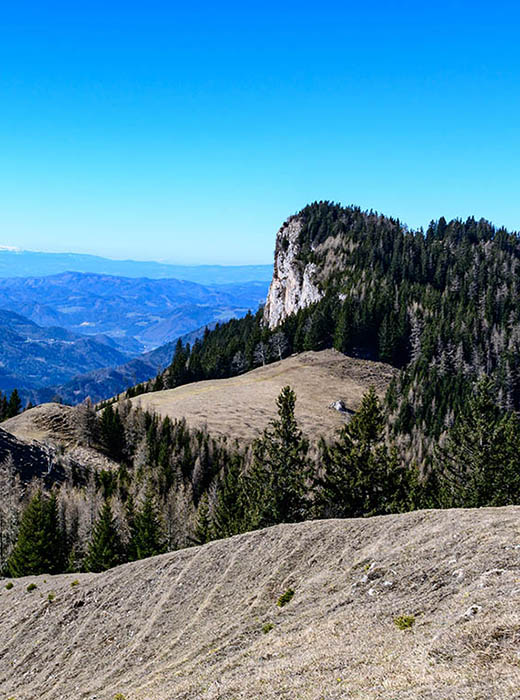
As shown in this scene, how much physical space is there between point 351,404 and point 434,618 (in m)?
104

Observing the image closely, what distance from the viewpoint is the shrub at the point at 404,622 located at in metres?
17.5

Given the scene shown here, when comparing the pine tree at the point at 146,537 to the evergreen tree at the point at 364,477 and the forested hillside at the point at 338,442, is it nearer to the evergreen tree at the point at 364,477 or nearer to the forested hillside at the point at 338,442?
the forested hillside at the point at 338,442

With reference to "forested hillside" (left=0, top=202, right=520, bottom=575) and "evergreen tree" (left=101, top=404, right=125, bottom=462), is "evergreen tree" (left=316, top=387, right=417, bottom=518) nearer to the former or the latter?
"forested hillside" (left=0, top=202, right=520, bottom=575)

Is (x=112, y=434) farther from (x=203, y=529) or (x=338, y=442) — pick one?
(x=338, y=442)

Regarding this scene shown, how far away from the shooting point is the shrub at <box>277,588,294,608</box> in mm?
24792

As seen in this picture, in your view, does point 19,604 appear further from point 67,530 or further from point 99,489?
point 99,489

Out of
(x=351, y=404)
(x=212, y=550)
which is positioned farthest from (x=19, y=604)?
(x=351, y=404)

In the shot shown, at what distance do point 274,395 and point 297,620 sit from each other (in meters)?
96.8

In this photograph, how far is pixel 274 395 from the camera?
11875 cm

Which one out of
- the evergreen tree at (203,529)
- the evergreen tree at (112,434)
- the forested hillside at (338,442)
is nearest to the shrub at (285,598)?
the forested hillside at (338,442)

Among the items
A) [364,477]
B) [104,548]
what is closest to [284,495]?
[364,477]

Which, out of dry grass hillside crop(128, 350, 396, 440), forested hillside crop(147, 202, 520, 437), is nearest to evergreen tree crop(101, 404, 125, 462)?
dry grass hillside crop(128, 350, 396, 440)

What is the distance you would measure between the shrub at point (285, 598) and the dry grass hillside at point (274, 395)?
72.1 m

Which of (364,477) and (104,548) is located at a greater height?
(364,477)
